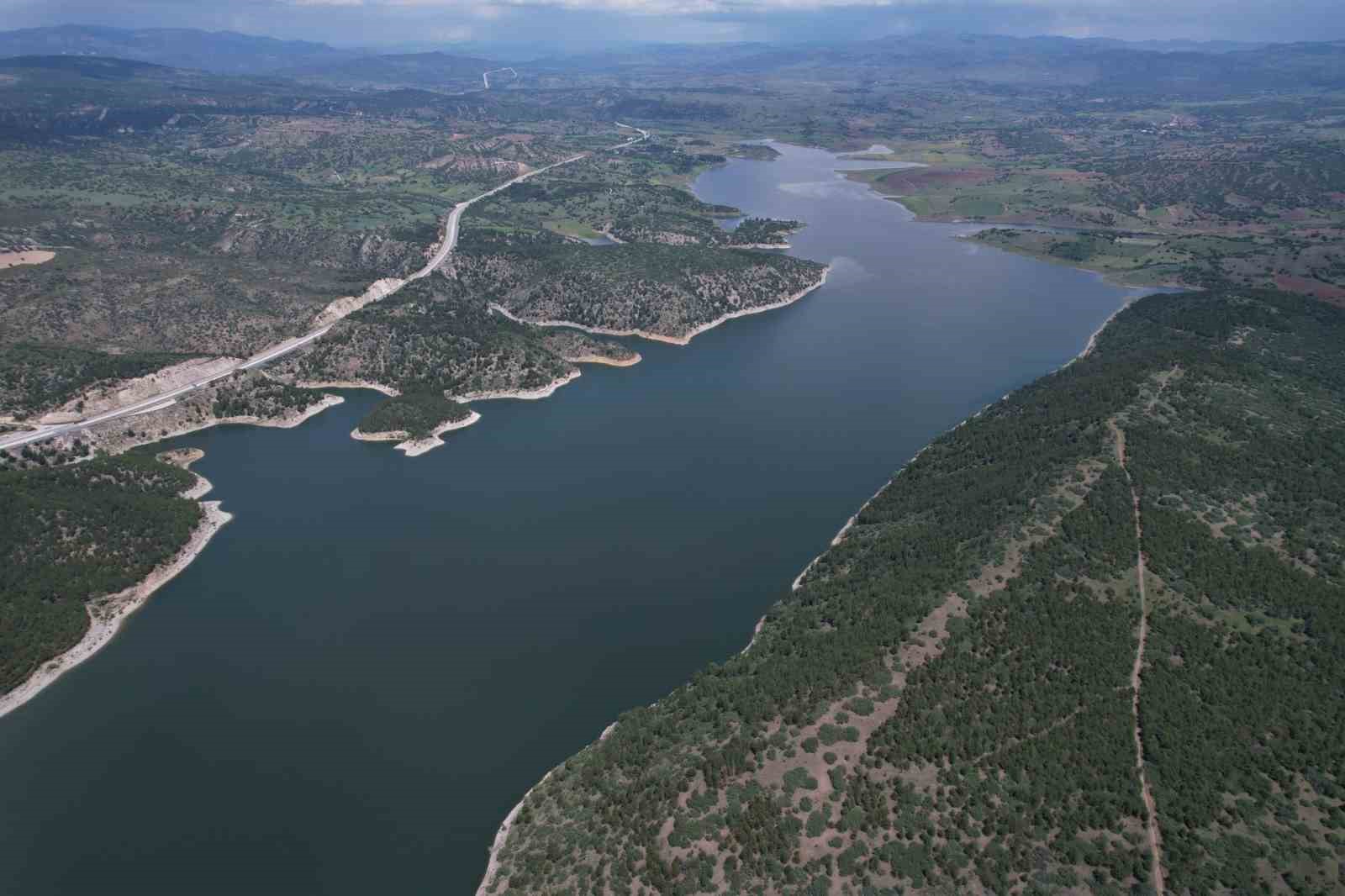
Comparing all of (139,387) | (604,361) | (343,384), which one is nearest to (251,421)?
(139,387)

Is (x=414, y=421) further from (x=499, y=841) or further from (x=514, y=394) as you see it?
(x=499, y=841)

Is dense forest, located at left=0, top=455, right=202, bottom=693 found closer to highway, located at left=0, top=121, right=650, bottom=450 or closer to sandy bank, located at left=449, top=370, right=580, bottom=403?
highway, located at left=0, top=121, right=650, bottom=450

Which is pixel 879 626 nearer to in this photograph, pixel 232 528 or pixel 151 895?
pixel 151 895

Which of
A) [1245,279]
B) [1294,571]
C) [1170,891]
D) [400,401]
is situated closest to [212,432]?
[400,401]

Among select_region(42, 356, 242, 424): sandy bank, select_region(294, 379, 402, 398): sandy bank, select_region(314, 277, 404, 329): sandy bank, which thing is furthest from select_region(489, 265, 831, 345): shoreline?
select_region(42, 356, 242, 424): sandy bank

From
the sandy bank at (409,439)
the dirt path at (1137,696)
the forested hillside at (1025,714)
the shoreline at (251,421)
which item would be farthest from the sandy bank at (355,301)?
the dirt path at (1137,696)

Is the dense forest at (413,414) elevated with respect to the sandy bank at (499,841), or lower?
elevated

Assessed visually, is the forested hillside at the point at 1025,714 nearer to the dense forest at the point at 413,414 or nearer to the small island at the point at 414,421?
the small island at the point at 414,421
